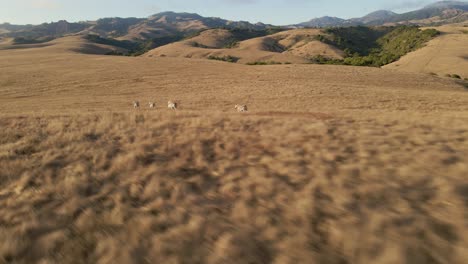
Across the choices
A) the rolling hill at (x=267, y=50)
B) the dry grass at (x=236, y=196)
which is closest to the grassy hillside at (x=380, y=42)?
Result: the rolling hill at (x=267, y=50)

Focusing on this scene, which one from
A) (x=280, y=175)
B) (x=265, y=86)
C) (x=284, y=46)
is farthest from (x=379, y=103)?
(x=284, y=46)

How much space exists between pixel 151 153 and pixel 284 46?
17921 centimetres

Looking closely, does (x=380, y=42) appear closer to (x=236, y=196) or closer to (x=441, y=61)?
(x=441, y=61)

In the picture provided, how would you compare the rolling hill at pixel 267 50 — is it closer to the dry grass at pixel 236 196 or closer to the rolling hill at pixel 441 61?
the rolling hill at pixel 441 61

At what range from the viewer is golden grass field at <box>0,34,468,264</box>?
5.35 m

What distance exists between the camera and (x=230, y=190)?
751 centimetres

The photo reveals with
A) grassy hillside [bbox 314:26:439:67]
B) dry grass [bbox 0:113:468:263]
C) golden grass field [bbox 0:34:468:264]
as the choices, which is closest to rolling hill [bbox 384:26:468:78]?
grassy hillside [bbox 314:26:439:67]

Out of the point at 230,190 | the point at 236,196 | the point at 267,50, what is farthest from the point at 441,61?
the point at 236,196

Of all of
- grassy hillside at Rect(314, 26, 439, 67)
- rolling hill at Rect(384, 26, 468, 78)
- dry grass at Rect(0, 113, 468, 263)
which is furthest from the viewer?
grassy hillside at Rect(314, 26, 439, 67)

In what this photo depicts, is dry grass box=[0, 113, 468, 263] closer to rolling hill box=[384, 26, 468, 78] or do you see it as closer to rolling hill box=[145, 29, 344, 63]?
rolling hill box=[384, 26, 468, 78]

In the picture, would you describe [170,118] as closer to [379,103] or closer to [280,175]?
[280,175]

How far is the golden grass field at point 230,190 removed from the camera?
5352 mm

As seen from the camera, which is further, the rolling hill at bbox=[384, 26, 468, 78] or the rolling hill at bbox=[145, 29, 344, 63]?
the rolling hill at bbox=[145, 29, 344, 63]

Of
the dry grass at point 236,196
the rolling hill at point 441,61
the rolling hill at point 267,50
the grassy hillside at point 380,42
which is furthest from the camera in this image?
the grassy hillside at point 380,42
